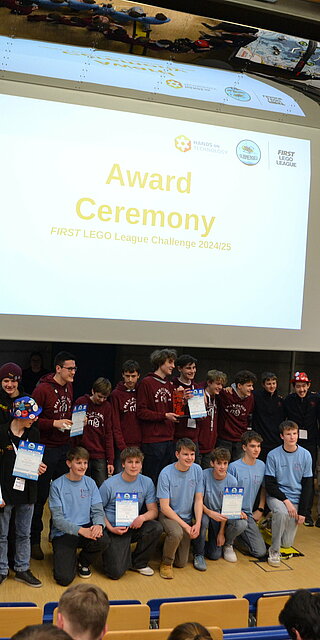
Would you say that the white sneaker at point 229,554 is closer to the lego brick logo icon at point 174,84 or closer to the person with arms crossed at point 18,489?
the person with arms crossed at point 18,489

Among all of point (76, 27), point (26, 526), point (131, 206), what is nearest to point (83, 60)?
point (76, 27)

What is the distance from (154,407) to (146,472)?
1.89 ft

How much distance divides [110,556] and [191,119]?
135 inches

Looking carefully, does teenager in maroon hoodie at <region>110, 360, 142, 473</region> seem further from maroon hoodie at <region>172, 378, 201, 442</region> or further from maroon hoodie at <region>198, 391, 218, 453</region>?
maroon hoodie at <region>198, 391, 218, 453</region>

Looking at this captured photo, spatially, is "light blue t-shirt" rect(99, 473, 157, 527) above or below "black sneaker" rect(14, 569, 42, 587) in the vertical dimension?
above

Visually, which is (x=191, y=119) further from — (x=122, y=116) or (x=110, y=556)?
(x=110, y=556)

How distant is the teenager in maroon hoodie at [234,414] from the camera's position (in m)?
6.08

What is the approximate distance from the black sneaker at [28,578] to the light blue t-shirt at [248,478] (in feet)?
6.11

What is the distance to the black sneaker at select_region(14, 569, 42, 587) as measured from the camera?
463 cm

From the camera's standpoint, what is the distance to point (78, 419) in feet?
16.8

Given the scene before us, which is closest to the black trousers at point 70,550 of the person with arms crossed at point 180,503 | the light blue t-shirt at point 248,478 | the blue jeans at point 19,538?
the blue jeans at point 19,538

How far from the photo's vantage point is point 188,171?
5273 millimetres

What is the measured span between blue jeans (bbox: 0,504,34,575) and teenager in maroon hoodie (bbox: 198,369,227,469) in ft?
5.76

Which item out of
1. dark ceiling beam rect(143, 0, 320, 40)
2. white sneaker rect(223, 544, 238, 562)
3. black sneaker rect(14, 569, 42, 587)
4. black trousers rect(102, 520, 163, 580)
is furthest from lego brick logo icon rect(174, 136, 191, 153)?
black sneaker rect(14, 569, 42, 587)
